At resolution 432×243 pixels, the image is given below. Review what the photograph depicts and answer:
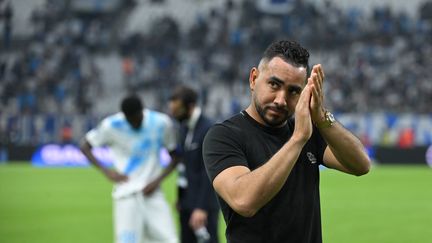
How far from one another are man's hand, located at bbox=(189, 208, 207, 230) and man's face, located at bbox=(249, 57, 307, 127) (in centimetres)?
433

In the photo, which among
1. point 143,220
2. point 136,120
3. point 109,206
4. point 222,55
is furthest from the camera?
point 222,55

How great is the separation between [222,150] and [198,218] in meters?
4.31

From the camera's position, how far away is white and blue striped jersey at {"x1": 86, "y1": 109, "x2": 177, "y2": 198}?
28.4 feet

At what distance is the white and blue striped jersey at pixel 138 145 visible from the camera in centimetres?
866

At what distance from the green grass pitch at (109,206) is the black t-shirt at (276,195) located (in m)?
8.57

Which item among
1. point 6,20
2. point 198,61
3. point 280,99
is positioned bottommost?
point 280,99

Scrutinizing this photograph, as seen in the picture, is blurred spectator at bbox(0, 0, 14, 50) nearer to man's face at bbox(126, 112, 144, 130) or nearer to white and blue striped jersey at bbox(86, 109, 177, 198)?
white and blue striped jersey at bbox(86, 109, 177, 198)

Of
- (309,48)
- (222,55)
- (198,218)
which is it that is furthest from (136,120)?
(309,48)

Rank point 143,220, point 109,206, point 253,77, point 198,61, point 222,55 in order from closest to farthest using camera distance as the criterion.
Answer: point 253,77, point 143,220, point 109,206, point 198,61, point 222,55

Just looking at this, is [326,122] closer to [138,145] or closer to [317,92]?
[317,92]

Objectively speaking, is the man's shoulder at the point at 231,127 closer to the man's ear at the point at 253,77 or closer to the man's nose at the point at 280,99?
the man's ear at the point at 253,77

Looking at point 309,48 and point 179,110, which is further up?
point 309,48

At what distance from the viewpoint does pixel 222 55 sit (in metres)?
37.2

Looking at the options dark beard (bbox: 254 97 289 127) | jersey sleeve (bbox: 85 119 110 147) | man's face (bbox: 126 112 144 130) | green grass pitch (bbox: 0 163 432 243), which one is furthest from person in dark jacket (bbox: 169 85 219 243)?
dark beard (bbox: 254 97 289 127)
